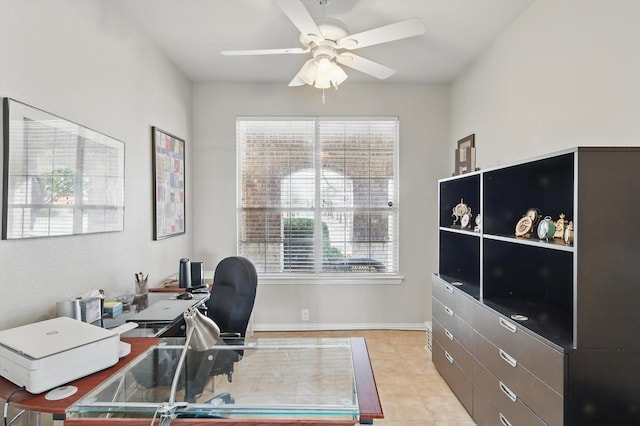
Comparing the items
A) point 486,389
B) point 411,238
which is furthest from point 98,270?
point 411,238

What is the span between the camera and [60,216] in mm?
1897

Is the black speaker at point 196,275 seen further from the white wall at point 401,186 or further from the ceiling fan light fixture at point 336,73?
the ceiling fan light fixture at point 336,73

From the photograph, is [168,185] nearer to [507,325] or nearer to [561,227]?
[507,325]

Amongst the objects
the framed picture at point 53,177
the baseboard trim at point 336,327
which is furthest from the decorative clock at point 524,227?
the framed picture at point 53,177

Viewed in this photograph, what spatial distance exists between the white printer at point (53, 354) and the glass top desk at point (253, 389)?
10 cm

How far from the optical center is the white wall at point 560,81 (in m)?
1.77

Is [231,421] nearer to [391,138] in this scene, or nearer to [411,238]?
[411,238]

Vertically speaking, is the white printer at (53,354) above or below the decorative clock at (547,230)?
below

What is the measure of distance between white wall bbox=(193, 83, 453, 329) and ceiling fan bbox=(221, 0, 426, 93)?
4.44ft

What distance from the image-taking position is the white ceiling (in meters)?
2.52

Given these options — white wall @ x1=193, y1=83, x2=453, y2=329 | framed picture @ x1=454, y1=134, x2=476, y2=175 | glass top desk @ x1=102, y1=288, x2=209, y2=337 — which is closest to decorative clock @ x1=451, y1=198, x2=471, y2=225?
framed picture @ x1=454, y1=134, x2=476, y2=175

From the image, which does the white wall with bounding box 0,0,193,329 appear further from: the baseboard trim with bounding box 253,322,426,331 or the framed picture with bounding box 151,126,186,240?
the baseboard trim with bounding box 253,322,426,331

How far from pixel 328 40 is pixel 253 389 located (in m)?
2.09

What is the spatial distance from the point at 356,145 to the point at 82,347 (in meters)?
3.37
